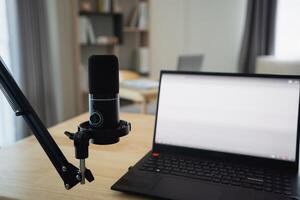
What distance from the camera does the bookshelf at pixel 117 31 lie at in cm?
356

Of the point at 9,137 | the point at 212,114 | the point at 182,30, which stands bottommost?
the point at 9,137

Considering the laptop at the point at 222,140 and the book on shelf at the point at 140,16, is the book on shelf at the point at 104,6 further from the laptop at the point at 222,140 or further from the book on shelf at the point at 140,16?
the laptop at the point at 222,140

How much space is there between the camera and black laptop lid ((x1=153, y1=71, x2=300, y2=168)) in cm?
87

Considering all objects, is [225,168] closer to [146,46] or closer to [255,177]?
[255,177]

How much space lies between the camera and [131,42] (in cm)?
414

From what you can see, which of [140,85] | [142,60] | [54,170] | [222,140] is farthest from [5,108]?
[222,140]

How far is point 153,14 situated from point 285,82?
3.52 meters

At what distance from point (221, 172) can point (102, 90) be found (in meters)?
0.40

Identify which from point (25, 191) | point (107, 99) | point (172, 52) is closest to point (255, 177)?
point (107, 99)

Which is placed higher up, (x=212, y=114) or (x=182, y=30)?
(x=182, y=30)

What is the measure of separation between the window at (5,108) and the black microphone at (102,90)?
2266 mm

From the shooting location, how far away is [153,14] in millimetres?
4223

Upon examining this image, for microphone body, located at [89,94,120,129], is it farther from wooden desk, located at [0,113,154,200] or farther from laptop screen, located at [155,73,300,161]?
laptop screen, located at [155,73,300,161]

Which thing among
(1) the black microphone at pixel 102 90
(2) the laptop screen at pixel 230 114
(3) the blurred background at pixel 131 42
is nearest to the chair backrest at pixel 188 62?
(3) the blurred background at pixel 131 42
